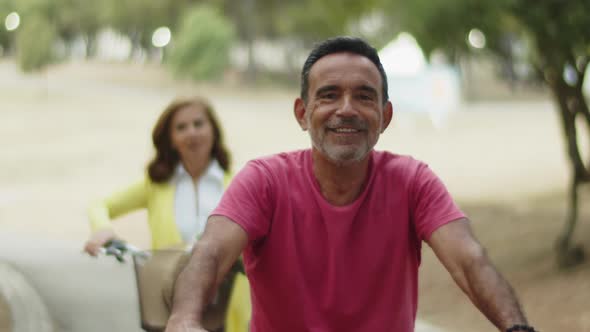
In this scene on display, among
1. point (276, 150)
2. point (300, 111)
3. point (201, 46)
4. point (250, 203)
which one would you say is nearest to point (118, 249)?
point (300, 111)

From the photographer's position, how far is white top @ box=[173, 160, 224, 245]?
13.3ft

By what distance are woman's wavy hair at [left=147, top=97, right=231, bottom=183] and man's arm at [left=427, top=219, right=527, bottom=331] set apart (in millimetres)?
2282

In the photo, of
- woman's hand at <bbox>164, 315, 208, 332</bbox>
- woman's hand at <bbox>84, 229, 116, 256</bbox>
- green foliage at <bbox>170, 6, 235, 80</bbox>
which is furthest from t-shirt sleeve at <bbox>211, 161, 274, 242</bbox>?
green foliage at <bbox>170, 6, 235, 80</bbox>

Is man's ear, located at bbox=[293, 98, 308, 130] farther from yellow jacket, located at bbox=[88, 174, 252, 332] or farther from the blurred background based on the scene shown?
the blurred background

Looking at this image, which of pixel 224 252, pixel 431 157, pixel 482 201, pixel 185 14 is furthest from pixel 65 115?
pixel 224 252

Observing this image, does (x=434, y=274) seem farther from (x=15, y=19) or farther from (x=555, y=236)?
(x=15, y=19)

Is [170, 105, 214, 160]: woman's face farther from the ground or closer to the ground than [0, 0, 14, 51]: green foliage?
closer to the ground

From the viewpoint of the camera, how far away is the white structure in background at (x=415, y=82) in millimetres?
34281

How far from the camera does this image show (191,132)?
13.6 ft

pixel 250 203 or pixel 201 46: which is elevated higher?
pixel 250 203

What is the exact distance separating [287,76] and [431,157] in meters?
33.2

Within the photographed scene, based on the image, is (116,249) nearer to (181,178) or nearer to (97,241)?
(97,241)

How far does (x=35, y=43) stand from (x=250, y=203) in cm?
3587

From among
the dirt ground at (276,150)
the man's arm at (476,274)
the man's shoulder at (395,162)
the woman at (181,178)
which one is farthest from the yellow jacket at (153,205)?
the dirt ground at (276,150)
